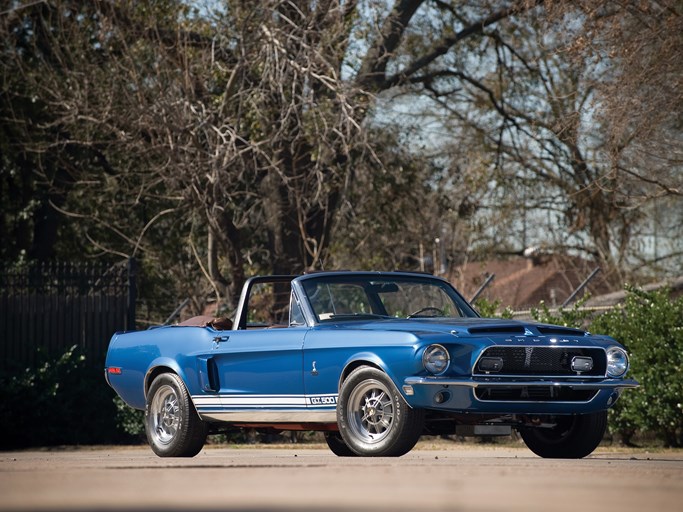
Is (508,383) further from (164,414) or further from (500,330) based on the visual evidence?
(164,414)

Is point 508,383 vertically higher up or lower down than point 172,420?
higher up

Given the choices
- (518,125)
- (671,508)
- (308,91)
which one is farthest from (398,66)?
(671,508)

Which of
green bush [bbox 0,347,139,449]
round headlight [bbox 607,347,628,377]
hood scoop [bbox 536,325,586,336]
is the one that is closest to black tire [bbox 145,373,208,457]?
hood scoop [bbox 536,325,586,336]

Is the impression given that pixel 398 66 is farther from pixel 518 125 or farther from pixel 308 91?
pixel 308 91

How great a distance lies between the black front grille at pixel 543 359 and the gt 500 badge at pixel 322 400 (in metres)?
1.27

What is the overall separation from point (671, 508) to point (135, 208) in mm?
21106

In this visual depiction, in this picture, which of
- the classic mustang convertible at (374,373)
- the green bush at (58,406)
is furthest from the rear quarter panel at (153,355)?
the green bush at (58,406)

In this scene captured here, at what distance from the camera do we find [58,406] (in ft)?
58.5

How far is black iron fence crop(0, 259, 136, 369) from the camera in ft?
59.0

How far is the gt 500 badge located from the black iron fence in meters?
7.72

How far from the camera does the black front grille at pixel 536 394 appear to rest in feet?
34.2

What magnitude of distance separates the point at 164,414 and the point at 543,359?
3.93 m

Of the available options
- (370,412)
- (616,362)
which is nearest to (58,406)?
(370,412)

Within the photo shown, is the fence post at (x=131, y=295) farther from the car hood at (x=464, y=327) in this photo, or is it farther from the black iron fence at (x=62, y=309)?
the car hood at (x=464, y=327)
